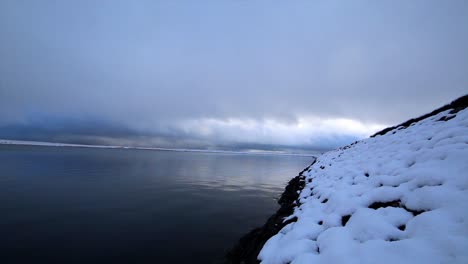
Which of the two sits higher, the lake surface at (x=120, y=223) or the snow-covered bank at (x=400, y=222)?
the snow-covered bank at (x=400, y=222)

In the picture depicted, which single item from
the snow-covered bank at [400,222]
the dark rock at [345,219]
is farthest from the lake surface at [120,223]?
the dark rock at [345,219]

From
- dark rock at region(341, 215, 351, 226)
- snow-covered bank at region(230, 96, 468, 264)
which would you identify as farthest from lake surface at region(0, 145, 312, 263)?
dark rock at region(341, 215, 351, 226)

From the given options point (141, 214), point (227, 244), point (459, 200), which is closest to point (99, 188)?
point (141, 214)

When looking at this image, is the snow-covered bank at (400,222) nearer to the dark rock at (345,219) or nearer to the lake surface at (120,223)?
the dark rock at (345,219)

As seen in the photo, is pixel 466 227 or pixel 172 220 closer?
pixel 466 227

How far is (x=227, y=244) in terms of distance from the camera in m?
9.83

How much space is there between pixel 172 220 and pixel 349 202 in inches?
407

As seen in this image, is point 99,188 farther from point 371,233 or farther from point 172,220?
point 371,233

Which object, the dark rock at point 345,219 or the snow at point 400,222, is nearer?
the snow at point 400,222

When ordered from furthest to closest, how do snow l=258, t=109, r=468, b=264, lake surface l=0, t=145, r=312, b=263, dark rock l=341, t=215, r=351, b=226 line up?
lake surface l=0, t=145, r=312, b=263, dark rock l=341, t=215, r=351, b=226, snow l=258, t=109, r=468, b=264

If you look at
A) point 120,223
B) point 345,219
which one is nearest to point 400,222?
point 345,219

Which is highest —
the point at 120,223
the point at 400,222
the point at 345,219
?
the point at 400,222

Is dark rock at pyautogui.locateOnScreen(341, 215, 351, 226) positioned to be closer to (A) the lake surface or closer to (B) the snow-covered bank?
(B) the snow-covered bank

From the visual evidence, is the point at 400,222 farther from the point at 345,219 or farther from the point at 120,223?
the point at 120,223
